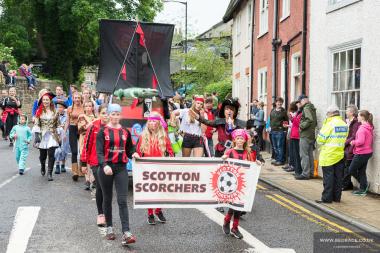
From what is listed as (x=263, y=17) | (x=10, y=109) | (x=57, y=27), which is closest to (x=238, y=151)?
(x=10, y=109)

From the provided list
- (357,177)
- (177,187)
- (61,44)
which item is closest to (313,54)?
(357,177)

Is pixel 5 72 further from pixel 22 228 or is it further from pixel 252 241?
pixel 252 241

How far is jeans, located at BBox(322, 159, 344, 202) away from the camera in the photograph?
1057 cm

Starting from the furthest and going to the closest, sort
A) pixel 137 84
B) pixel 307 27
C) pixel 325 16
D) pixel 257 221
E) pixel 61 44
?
pixel 61 44 < pixel 307 27 < pixel 325 16 < pixel 137 84 < pixel 257 221

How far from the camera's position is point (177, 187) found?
8156 millimetres

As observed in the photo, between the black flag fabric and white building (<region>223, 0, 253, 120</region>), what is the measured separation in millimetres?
12105

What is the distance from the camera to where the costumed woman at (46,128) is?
A: 1274 centimetres

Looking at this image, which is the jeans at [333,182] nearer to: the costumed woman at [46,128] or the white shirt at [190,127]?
the white shirt at [190,127]

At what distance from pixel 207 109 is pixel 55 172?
4583 mm

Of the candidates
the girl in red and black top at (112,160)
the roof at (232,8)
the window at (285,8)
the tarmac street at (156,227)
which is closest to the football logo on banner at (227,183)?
the tarmac street at (156,227)

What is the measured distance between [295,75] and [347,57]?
171 inches

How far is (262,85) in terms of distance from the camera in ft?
75.6

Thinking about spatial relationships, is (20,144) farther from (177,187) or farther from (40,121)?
(177,187)

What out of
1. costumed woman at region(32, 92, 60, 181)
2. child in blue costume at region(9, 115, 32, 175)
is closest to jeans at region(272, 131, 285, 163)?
costumed woman at region(32, 92, 60, 181)
